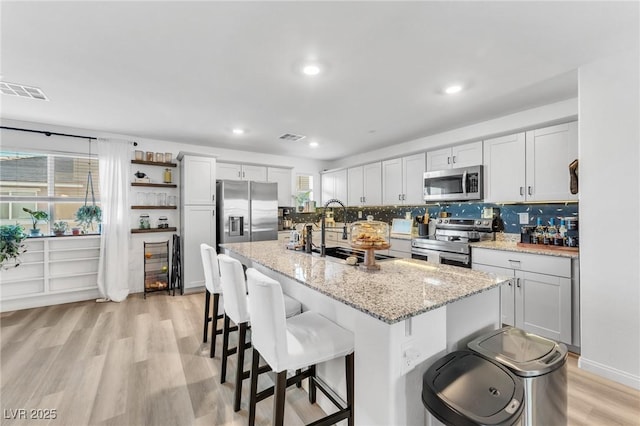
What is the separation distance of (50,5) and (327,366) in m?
2.68

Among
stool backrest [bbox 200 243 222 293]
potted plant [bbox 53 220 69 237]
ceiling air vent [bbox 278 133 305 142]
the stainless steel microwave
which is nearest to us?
stool backrest [bbox 200 243 222 293]

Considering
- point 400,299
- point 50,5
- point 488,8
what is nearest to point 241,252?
point 400,299

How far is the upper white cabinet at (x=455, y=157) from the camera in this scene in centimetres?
374

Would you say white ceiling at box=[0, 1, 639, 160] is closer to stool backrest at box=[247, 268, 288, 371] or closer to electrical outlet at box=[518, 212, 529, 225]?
electrical outlet at box=[518, 212, 529, 225]

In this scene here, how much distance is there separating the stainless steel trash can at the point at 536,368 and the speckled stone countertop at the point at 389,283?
282 mm

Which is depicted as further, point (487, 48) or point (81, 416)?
point (487, 48)

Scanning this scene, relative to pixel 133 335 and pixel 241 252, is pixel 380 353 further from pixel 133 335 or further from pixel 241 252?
pixel 133 335

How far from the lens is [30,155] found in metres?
3.89

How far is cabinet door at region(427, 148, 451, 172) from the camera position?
405cm

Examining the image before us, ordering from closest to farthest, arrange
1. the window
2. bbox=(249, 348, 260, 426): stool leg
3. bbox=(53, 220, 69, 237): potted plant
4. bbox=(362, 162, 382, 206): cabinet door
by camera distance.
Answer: bbox=(249, 348, 260, 426): stool leg
the window
bbox=(53, 220, 69, 237): potted plant
bbox=(362, 162, 382, 206): cabinet door

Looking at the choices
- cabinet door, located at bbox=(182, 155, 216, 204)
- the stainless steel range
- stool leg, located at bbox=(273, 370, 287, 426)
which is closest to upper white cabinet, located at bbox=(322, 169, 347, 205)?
the stainless steel range

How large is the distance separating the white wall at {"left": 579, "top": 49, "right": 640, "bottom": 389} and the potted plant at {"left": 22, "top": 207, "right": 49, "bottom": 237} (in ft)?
20.0

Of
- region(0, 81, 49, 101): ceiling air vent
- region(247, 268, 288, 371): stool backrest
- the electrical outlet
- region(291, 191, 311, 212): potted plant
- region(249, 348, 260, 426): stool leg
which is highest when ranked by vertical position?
region(0, 81, 49, 101): ceiling air vent

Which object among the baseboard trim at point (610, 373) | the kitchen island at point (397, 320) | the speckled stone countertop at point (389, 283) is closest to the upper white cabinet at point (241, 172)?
the speckled stone countertop at point (389, 283)
